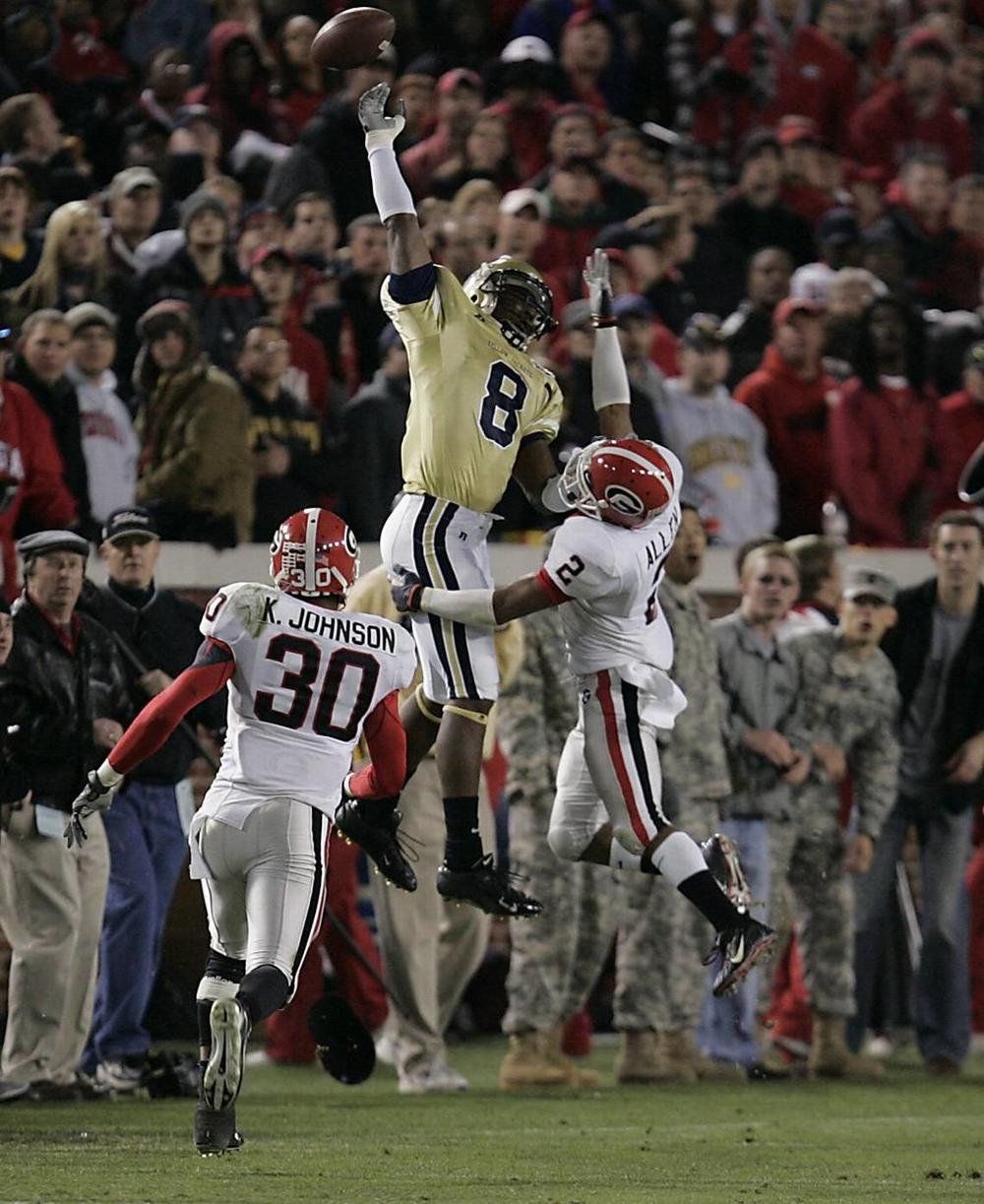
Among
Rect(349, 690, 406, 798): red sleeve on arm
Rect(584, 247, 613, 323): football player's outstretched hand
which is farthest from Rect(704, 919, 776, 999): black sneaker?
Rect(584, 247, 613, 323): football player's outstretched hand

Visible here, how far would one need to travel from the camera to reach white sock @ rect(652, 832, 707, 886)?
28.3 feet

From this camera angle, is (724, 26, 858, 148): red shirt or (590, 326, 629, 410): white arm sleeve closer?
(590, 326, 629, 410): white arm sleeve

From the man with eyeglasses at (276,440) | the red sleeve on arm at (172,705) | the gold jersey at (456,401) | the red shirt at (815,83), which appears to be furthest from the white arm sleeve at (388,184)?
the red shirt at (815,83)

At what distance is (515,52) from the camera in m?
16.5

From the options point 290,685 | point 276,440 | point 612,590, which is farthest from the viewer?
point 276,440

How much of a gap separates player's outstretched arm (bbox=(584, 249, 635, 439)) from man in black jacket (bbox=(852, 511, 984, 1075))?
3658mm

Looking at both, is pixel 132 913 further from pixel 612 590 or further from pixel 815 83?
pixel 815 83

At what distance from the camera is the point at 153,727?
7.89 meters

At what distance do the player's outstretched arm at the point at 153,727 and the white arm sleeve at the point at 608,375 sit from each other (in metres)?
1.81

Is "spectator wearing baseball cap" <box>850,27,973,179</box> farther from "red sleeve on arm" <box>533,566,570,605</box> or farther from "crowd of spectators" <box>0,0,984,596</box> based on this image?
"red sleeve on arm" <box>533,566,570,605</box>

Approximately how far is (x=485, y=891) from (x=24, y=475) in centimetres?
367

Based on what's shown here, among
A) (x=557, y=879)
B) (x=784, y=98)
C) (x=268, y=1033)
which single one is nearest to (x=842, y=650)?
(x=557, y=879)

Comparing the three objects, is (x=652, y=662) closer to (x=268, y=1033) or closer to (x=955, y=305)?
(x=268, y=1033)

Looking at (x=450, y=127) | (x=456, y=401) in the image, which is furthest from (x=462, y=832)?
(x=450, y=127)
